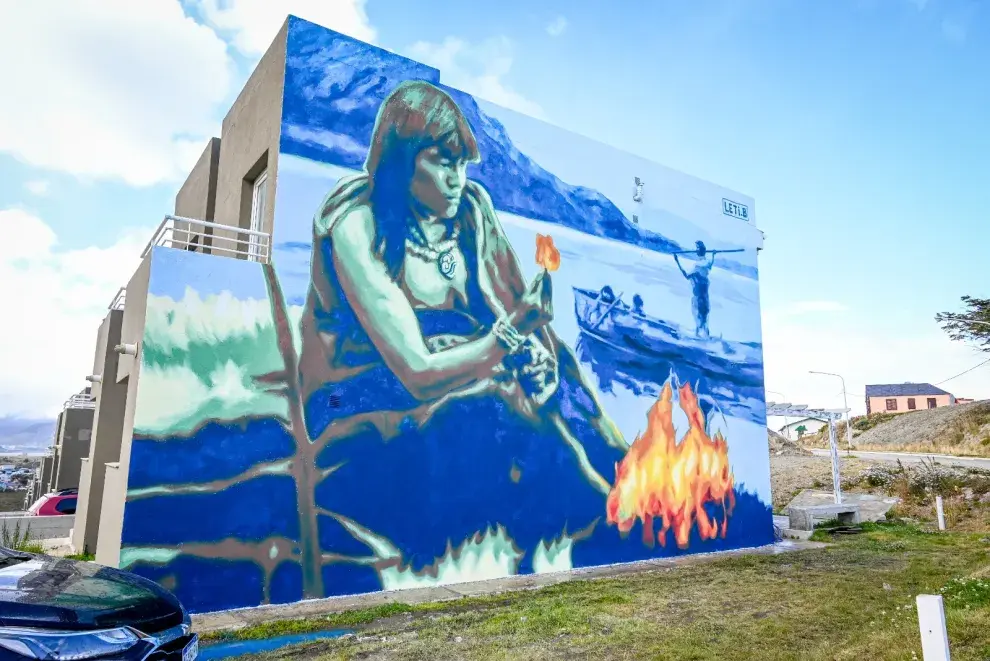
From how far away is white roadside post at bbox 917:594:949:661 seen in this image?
3730 mm

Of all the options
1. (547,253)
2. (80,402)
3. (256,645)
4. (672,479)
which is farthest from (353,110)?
(80,402)

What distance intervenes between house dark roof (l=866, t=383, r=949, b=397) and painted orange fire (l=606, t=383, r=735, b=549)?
63775 millimetres

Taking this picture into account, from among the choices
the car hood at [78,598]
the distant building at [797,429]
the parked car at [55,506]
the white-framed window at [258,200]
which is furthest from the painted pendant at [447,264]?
the distant building at [797,429]

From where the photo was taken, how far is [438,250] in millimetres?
9883

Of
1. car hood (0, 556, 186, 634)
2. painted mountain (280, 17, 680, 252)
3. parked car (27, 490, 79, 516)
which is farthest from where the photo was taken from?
parked car (27, 490, 79, 516)

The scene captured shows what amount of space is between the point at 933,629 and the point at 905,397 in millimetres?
74154

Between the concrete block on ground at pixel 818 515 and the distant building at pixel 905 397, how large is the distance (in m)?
52.2

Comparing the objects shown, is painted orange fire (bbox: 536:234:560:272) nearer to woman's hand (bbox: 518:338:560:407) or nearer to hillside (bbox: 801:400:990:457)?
woman's hand (bbox: 518:338:560:407)

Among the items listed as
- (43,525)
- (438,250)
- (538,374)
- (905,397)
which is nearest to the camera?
(438,250)

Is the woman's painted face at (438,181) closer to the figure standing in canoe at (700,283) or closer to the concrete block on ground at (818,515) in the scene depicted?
the figure standing in canoe at (700,283)

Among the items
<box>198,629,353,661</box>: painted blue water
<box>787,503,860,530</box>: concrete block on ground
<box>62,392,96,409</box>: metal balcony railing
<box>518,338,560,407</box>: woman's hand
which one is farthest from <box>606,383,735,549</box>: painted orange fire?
<box>62,392,96,409</box>: metal balcony railing

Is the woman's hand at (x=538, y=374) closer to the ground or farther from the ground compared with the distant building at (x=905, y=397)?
closer to the ground

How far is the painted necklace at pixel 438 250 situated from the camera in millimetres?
9656

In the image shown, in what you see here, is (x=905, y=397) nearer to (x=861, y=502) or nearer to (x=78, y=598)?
Answer: (x=861, y=502)
